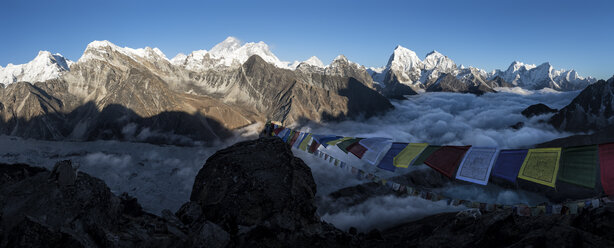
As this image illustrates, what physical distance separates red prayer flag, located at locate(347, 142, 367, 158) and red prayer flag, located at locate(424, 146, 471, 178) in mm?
5129

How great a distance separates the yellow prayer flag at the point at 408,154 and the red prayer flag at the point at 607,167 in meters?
7.18

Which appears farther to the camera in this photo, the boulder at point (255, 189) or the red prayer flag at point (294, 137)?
the red prayer flag at point (294, 137)

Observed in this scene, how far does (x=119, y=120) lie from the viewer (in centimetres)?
15562

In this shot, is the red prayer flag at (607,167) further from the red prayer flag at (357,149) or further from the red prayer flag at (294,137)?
the red prayer flag at (294,137)

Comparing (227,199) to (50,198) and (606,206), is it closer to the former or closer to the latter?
(50,198)

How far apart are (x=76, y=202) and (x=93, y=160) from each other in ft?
415

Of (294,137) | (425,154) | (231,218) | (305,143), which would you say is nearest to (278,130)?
(294,137)

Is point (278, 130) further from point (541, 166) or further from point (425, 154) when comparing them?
point (541, 166)

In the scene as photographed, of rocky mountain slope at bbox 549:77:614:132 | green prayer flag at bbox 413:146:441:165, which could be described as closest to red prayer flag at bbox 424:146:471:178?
green prayer flag at bbox 413:146:441:165

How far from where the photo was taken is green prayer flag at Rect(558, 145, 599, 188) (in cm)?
1032

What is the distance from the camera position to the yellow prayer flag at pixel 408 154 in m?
16.2

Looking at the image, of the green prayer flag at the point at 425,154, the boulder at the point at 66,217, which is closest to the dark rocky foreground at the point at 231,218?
the boulder at the point at 66,217

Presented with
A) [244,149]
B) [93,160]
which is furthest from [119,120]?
[244,149]

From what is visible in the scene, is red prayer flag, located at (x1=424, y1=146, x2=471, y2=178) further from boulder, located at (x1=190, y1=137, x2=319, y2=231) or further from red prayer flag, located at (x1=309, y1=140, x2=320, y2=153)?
red prayer flag, located at (x1=309, y1=140, x2=320, y2=153)
